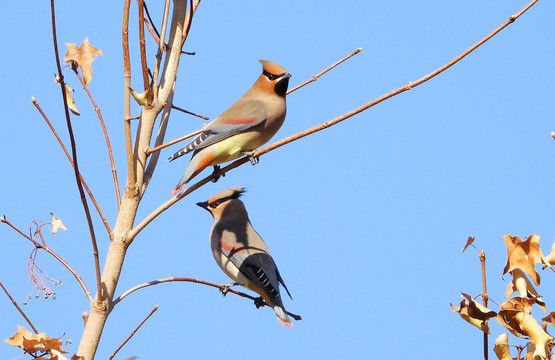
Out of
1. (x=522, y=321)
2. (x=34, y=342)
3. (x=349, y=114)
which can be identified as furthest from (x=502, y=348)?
(x=34, y=342)

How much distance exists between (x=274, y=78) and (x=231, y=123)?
52cm

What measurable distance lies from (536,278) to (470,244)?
0.49 ft

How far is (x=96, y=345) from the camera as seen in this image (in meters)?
1.91

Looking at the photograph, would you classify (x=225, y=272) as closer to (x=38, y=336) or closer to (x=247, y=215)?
(x=247, y=215)

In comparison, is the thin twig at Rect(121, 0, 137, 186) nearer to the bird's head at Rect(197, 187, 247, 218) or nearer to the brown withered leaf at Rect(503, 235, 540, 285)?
the brown withered leaf at Rect(503, 235, 540, 285)

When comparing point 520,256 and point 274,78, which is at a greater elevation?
point 274,78

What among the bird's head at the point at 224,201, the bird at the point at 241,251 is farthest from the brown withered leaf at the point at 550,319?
the bird's head at the point at 224,201

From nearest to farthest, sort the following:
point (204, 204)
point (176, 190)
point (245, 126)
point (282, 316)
→ point (176, 190) → point (245, 126) → point (282, 316) → point (204, 204)

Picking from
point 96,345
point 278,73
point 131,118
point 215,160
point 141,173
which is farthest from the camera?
point 278,73

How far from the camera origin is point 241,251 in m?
4.58

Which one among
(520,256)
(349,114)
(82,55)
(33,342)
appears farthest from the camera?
(82,55)

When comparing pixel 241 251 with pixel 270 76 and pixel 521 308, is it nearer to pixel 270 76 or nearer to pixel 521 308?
pixel 270 76

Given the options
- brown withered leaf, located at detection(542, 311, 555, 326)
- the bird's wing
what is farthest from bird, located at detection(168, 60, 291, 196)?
brown withered leaf, located at detection(542, 311, 555, 326)

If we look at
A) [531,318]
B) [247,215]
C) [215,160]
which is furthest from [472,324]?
[247,215]
